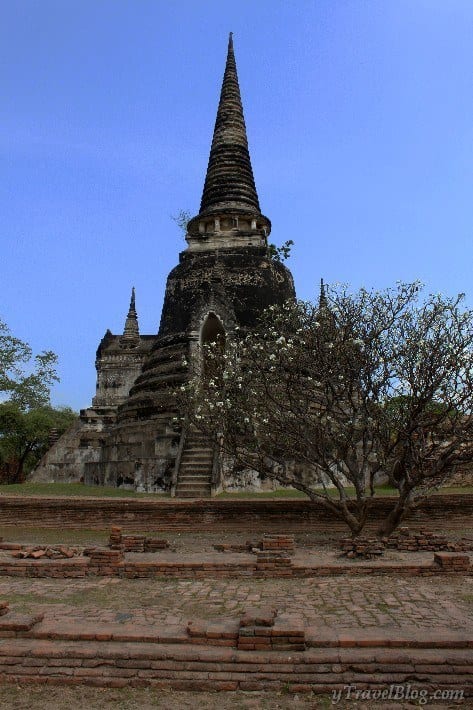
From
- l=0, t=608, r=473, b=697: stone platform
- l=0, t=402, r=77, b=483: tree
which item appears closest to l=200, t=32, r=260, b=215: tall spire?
l=0, t=402, r=77, b=483: tree

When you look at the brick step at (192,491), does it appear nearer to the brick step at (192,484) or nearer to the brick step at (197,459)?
the brick step at (192,484)

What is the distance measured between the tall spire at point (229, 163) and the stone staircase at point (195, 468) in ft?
32.7

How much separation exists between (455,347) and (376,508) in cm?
407

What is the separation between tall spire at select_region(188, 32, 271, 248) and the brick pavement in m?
16.0

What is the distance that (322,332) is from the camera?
11.1 meters

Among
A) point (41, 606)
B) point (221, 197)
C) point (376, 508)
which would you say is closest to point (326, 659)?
point (41, 606)

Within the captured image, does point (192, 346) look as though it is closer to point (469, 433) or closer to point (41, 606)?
point (469, 433)

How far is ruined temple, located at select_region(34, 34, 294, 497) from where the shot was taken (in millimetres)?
16641

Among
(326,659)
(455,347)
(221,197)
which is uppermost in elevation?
(221,197)

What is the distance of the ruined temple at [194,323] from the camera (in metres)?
16.6

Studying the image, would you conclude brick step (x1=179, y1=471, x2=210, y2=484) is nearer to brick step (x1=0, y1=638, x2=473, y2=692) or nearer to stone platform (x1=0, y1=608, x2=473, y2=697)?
stone platform (x1=0, y1=608, x2=473, y2=697)

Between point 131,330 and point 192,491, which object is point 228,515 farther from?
point 131,330

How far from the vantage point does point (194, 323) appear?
19.0 m

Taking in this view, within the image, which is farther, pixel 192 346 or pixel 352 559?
pixel 192 346
